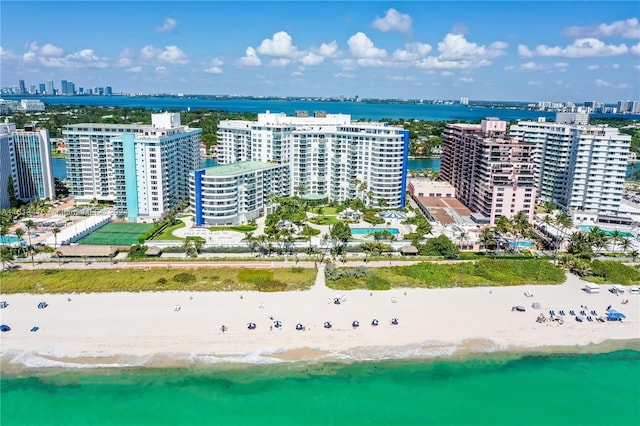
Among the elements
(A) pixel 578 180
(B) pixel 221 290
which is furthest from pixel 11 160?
(A) pixel 578 180

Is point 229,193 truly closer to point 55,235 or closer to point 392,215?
point 55,235

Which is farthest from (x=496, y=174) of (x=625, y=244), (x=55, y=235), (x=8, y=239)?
(x=8, y=239)

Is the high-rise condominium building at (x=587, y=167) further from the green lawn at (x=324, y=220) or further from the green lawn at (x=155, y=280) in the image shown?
the green lawn at (x=155, y=280)

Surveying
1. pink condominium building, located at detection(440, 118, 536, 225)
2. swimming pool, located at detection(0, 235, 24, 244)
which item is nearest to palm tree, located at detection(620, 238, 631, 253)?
pink condominium building, located at detection(440, 118, 536, 225)


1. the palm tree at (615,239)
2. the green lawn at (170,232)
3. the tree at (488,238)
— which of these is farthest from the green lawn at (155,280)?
the palm tree at (615,239)

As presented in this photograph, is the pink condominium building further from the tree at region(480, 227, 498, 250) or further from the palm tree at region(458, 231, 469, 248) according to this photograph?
the palm tree at region(458, 231, 469, 248)

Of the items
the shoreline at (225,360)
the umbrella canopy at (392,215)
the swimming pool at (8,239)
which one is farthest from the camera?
the umbrella canopy at (392,215)
